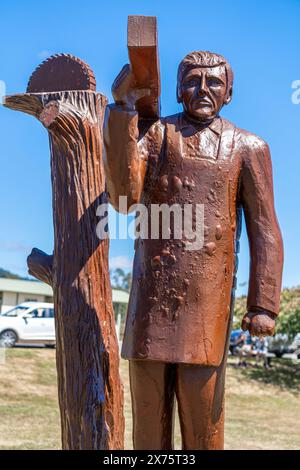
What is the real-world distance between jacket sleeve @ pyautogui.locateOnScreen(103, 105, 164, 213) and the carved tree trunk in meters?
1.08

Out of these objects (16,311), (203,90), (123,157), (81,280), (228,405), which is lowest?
(228,405)

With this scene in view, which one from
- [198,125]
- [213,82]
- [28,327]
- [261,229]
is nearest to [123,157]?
[198,125]

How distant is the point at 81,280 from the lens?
360cm

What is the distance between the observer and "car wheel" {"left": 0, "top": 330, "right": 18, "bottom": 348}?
51.8ft

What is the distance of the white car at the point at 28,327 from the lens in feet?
52.7

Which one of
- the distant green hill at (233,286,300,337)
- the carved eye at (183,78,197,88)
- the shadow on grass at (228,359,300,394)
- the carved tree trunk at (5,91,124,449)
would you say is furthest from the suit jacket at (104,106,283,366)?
the distant green hill at (233,286,300,337)

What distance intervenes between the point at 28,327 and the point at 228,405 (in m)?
6.33

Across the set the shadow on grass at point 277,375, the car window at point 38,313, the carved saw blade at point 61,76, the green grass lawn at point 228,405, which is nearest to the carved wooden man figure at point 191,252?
the carved saw blade at point 61,76

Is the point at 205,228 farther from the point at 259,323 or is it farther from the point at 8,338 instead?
the point at 8,338

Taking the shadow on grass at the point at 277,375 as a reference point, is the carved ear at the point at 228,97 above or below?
above

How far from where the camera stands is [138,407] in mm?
2607

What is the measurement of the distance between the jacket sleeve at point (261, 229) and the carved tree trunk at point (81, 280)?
1.21 metres

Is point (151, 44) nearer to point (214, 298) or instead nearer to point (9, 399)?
point (214, 298)

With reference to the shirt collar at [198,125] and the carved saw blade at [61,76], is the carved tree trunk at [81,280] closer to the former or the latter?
the carved saw blade at [61,76]
